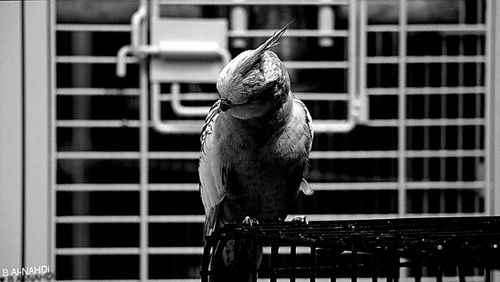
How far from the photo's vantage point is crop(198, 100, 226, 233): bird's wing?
1.38 m

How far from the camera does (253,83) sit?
1.21 metres

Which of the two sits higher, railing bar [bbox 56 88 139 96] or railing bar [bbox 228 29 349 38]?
railing bar [bbox 228 29 349 38]

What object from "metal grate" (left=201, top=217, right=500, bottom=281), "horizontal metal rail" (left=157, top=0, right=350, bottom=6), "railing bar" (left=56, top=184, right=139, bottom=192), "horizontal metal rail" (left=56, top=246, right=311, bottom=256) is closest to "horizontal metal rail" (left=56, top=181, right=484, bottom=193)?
"railing bar" (left=56, top=184, right=139, bottom=192)

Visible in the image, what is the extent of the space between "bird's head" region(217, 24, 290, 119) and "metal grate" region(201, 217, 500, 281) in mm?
282

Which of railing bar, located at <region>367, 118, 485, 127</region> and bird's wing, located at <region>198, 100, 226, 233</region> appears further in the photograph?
railing bar, located at <region>367, 118, 485, 127</region>

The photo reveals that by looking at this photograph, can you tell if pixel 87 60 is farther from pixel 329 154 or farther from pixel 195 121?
pixel 329 154

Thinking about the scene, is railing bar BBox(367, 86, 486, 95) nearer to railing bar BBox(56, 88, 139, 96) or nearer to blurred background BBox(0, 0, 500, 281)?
blurred background BBox(0, 0, 500, 281)

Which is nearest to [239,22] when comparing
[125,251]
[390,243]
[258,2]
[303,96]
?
[258,2]

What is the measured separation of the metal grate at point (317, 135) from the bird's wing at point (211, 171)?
335 mm

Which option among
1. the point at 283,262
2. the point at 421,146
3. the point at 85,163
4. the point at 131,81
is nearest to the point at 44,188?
the point at 85,163
